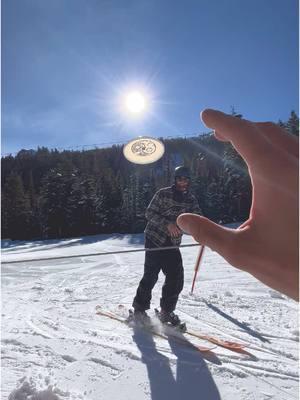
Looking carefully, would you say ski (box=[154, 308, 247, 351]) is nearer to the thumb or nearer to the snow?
the snow

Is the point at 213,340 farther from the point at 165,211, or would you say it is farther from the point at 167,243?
the point at 165,211

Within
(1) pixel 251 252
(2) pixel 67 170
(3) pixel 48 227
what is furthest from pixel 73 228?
(1) pixel 251 252

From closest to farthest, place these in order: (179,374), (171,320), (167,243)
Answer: (179,374) → (171,320) → (167,243)

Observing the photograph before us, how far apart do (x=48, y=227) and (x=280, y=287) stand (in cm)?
4088

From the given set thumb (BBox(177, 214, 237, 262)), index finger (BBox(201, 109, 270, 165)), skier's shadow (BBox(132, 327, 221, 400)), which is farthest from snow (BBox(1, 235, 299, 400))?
index finger (BBox(201, 109, 270, 165))

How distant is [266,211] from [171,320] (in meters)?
3.58

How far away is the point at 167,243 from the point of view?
4230mm

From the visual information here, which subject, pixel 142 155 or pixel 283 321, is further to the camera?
pixel 142 155

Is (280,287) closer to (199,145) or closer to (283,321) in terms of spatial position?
(283,321)

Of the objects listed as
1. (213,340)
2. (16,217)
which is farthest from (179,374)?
(16,217)

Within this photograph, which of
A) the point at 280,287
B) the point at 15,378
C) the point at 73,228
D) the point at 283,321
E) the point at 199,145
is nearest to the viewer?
the point at 280,287

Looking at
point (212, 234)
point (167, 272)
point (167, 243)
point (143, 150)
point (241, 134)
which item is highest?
point (143, 150)

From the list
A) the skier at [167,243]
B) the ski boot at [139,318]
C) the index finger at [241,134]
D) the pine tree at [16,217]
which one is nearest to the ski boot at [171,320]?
the skier at [167,243]

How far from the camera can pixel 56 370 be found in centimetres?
281
